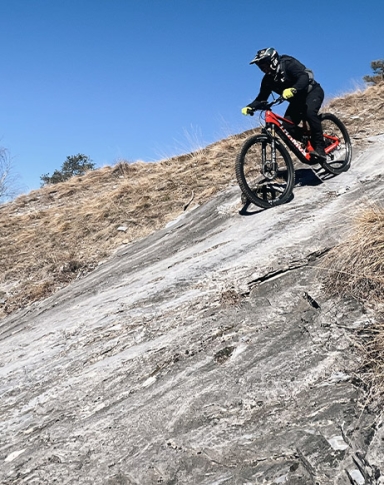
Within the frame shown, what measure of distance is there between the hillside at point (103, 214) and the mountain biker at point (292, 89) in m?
2.15

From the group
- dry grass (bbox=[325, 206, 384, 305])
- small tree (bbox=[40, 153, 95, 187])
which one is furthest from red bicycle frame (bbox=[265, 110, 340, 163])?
small tree (bbox=[40, 153, 95, 187])

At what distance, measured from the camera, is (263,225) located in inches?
Result: 260

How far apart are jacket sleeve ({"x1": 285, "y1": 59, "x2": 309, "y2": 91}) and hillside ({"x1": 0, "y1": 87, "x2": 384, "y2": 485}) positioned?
67.8 inches

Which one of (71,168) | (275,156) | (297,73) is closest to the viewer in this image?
(275,156)

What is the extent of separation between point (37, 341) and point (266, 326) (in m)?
2.84

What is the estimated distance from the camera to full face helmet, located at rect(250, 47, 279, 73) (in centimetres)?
720

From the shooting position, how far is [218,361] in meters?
3.88

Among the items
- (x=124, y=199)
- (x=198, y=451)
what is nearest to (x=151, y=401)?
(x=198, y=451)

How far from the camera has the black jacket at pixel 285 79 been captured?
7.41 metres

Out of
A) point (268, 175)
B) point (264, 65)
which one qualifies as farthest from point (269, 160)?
point (264, 65)

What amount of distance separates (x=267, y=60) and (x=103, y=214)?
5130 mm

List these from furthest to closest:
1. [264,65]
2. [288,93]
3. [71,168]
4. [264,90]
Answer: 1. [71,168]
2. [264,90]
3. [264,65]
4. [288,93]

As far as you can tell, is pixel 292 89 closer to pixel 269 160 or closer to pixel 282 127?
pixel 282 127

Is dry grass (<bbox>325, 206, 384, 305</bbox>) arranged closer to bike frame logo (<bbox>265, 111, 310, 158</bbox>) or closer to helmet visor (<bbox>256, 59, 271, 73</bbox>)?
bike frame logo (<bbox>265, 111, 310, 158</bbox>)
